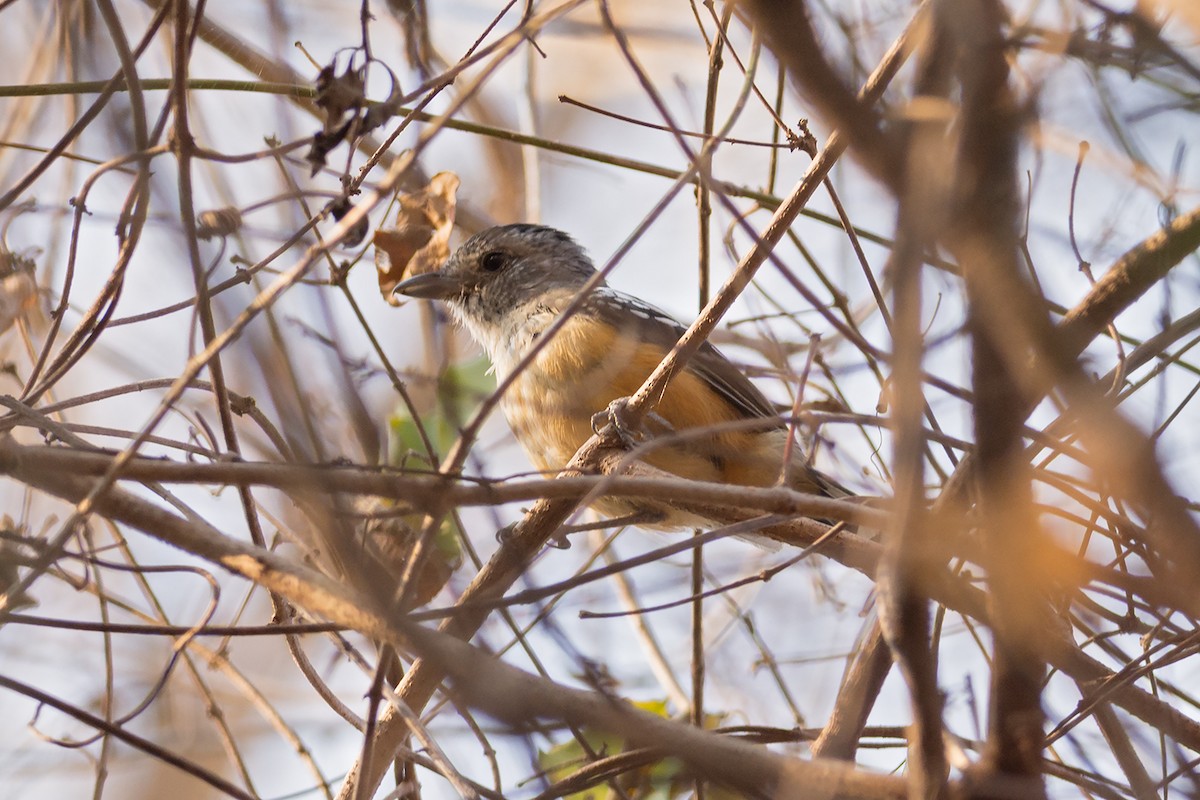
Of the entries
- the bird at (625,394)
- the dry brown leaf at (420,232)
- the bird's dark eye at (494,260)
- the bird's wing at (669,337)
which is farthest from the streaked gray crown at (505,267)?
the dry brown leaf at (420,232)

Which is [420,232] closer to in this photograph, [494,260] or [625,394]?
[625,394]

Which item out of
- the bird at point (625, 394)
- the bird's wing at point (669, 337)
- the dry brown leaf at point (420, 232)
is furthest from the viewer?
the bird's wing at point (669, 337)

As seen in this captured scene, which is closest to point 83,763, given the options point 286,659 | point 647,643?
point 286,659

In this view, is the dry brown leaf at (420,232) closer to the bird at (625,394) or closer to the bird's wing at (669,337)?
the bird at (625,394)

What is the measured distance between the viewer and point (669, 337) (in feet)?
16.5

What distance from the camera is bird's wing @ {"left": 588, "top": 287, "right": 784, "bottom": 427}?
498cm

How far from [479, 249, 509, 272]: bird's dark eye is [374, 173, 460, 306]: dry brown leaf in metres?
1.31

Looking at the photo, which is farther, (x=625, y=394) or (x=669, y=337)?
(x=669, y=337)

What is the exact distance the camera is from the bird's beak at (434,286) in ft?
18.6

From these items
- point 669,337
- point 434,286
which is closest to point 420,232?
point 669,337

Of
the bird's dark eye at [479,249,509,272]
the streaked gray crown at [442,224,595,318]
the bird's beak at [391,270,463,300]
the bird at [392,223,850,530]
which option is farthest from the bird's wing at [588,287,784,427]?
the bird's beak at [391,270,463,300]

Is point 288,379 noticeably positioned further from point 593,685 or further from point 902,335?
point 902,335

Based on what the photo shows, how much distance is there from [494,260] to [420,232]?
4.97 ft

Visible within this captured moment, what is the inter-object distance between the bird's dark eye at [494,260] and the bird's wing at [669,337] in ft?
2.64
